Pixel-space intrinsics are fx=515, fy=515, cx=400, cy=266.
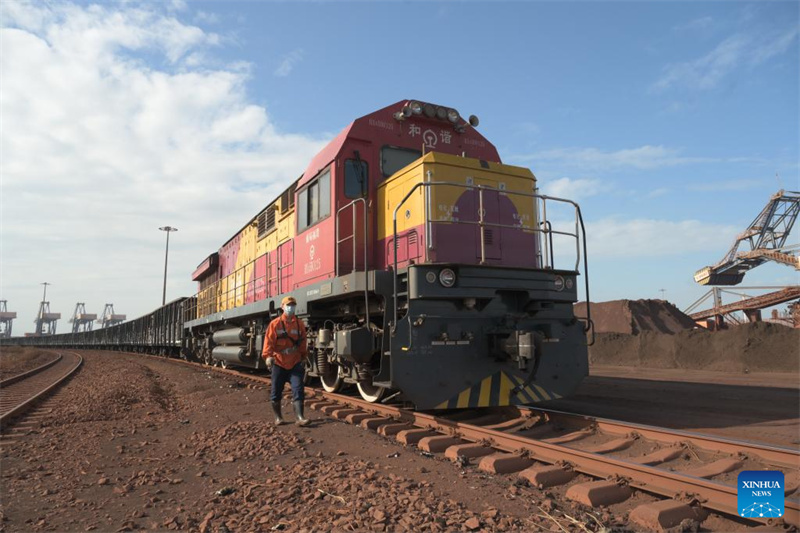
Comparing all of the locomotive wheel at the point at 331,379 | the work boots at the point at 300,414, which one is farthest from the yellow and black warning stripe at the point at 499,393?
the locomotive wheel at the point at 331,379

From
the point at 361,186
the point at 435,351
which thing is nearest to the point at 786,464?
the point at 435,351

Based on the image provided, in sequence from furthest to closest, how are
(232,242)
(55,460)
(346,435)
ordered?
(232,242) < (346,435) < (55,460)

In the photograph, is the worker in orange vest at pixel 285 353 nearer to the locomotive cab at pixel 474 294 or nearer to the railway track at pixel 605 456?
the railway track at pixel 605 456

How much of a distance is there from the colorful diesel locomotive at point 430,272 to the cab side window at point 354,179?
0.8 inches

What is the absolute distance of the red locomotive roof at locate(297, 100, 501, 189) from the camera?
7215 mm

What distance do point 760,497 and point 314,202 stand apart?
628 cm

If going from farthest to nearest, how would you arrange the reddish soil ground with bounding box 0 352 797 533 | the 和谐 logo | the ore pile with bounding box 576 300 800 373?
the ore pile with bounding box 576 300 800 373
the reddish soil ground with bounding box 0 352 797 533
the 和谐 logo

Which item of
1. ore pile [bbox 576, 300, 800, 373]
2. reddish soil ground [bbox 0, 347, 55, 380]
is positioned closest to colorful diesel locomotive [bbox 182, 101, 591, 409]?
ore pile [bbox 576, 300, 800, 373]

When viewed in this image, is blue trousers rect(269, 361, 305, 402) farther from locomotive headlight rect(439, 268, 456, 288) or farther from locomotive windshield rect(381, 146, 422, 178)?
locomotive windshield rect(381, 146, 422, 178)

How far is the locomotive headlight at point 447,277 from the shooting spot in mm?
5645

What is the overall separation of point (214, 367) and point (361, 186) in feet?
35.2

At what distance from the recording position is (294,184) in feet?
30.4

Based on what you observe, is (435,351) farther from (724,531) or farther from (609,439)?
(724,531)

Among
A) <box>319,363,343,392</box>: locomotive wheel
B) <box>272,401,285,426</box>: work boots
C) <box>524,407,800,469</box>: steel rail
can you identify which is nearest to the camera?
<box>524,407,800,469</box>: steel rail
